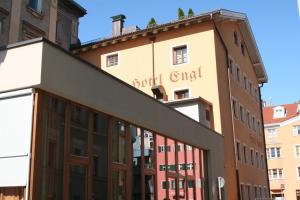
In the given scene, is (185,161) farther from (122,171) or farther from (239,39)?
(239,39)

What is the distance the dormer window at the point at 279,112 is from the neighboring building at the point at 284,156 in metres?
1.13

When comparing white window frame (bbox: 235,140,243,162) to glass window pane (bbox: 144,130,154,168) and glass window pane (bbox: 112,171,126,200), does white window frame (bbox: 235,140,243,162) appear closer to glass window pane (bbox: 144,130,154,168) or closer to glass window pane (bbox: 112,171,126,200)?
glass window pane (bbox: 144,130,154,168)

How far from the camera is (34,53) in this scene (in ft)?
32.4

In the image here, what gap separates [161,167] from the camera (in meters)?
15.3

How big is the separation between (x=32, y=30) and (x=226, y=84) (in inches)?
474

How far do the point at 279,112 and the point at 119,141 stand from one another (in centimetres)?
6259

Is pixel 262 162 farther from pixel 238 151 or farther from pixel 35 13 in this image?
pixel 35 13

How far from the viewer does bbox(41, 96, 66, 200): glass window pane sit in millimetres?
9523

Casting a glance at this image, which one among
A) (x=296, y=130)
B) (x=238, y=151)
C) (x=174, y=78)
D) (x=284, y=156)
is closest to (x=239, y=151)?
(x=238, y=151)

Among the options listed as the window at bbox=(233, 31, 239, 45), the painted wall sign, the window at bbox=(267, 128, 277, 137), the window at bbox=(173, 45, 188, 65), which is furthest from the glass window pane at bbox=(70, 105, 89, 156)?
the window at bbox=(267, 128, 277, 137)

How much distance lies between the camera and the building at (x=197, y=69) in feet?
82.1

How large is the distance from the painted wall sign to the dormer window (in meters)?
48.3

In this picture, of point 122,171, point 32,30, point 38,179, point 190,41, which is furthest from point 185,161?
point 32,30

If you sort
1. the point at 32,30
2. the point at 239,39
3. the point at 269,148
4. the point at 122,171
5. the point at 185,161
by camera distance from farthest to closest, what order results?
1. the point at 269,148
2. the point at 239,39
3. the point at 32,30
4. the point at 185,161
5. the point at 122,171
